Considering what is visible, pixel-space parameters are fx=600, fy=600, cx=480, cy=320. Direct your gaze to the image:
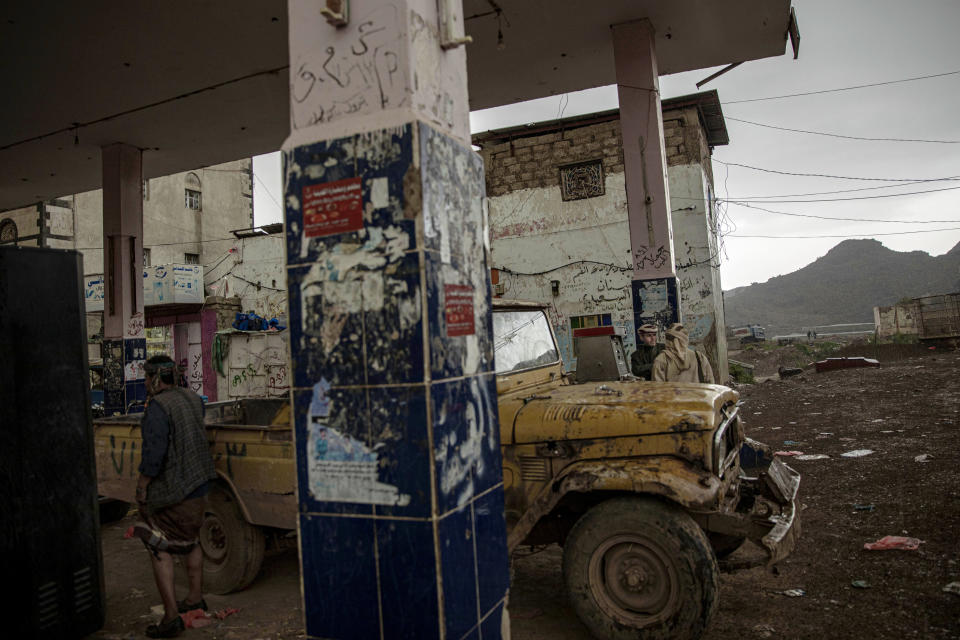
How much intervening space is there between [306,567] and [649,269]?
258 inches

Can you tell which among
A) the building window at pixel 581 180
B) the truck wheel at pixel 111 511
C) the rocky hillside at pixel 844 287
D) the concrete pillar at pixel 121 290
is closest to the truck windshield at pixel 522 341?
the truck wheel at pixel 111 511

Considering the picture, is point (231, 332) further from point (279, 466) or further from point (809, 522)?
point (809, 522)

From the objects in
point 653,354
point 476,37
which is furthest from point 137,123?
point 653,354

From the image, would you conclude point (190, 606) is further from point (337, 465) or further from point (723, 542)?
point (723, 542)

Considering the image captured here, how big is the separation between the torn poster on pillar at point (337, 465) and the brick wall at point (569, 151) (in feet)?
48.6

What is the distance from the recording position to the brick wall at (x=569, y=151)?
15.4m

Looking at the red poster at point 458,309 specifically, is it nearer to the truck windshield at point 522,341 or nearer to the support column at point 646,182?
the truck windshield at point 522,341

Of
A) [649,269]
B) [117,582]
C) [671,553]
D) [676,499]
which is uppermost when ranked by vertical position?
[649,269]

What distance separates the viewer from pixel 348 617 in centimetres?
228

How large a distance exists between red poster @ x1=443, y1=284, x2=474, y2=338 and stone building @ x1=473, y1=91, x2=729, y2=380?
531 inches

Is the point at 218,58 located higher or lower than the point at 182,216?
lower

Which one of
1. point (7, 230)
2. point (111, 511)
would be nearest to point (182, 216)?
point (7, 230)

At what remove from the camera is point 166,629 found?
3.79 metres

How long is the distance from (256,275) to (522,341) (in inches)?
802
